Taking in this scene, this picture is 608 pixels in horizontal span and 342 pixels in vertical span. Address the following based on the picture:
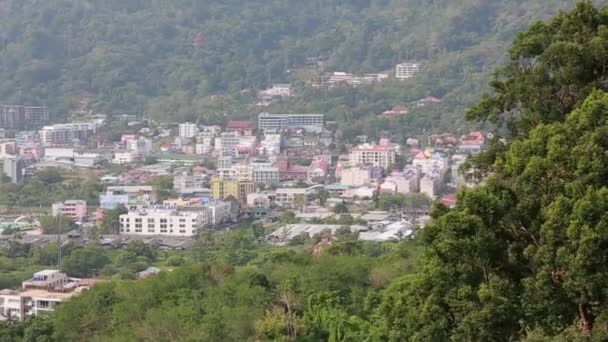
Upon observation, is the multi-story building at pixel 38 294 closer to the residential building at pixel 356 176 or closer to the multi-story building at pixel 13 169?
the residential building at pixel 356 176

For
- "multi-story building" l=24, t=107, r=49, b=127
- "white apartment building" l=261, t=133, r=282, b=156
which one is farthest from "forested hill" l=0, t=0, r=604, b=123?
"white apartment building" l=261, t=133, r=282, b=156

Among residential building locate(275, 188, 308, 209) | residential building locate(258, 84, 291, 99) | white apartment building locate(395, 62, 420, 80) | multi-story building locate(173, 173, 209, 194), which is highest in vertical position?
white apartment building locate(395, 62, 420, 80)

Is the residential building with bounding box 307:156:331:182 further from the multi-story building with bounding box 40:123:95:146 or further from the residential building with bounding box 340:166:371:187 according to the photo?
the multi-story building with bounding box 40:123:95:146

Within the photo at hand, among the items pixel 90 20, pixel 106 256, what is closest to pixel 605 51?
pixel 106 256

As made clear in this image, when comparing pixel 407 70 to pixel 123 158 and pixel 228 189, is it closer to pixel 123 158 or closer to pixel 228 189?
pixel 123 158


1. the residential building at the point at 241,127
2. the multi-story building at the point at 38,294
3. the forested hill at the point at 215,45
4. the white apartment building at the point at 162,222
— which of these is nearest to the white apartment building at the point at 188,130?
the residential building at the point at 241,127

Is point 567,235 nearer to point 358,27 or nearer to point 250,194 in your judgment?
point 250,194

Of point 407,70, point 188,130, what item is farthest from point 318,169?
point 407,70
